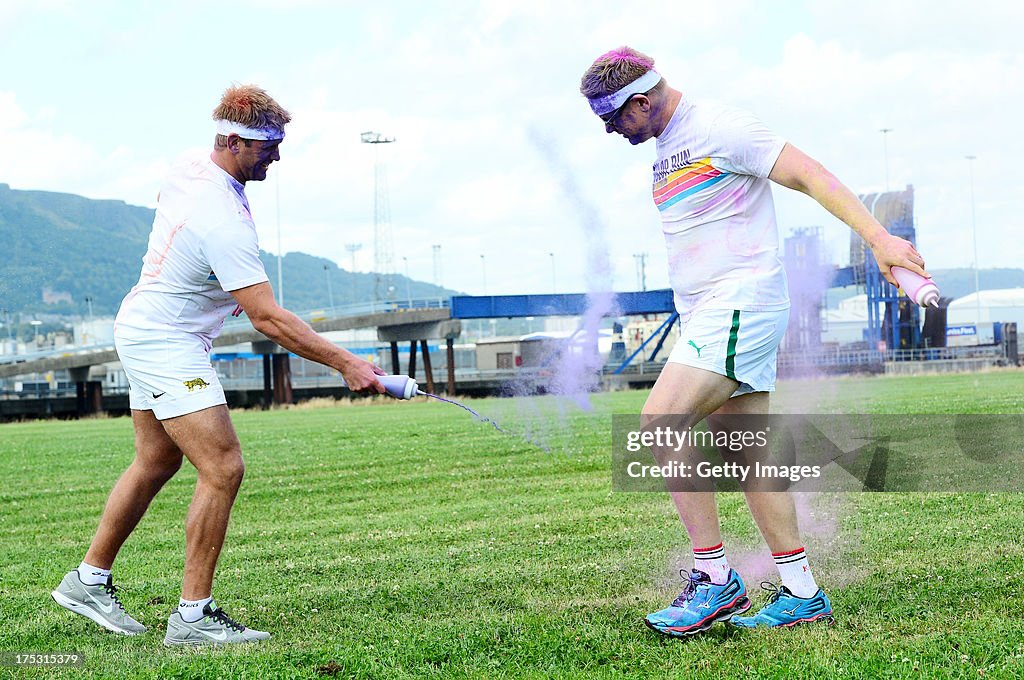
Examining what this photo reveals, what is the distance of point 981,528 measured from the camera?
644 centimetres

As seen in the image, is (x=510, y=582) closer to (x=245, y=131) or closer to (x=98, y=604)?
(x=98, y=604)

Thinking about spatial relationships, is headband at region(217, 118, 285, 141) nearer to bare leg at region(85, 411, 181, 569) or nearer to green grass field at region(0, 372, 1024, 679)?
bare leg at region(85, 411, 181, 569)

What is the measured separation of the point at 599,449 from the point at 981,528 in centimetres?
809

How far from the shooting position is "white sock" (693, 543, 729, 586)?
4.48 m

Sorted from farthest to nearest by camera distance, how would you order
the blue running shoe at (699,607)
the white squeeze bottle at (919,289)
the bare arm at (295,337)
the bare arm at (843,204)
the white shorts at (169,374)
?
the white shorts at (169,374)
the bare arm at (295,337)
the blue running shoe at (699,607)
the bare arm at (843,204)
the white squeeze bottle at (919,289)

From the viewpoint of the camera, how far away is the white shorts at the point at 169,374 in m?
4.73

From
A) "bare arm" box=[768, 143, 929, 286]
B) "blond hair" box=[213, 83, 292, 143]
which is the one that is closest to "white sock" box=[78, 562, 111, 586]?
"blond hair" box=[213, 83, 292, 143]

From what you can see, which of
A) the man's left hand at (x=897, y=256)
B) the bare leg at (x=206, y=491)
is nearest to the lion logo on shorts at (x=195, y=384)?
the bare leg at (x=206, y=491)

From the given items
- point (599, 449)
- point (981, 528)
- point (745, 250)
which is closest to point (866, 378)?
point (599, 449)

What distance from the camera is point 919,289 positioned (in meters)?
3.92

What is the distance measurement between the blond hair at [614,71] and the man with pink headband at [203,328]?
138cm

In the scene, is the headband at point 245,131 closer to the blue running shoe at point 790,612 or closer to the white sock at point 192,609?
the white sock at point 192,609

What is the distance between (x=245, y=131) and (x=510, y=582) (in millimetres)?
2596

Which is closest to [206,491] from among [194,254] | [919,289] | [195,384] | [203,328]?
[195,384]
